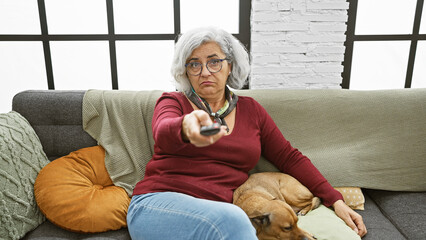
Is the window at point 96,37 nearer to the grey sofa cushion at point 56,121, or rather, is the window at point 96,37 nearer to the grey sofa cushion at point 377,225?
the grey sofa cushion at point 56,121

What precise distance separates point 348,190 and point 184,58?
3.61ft

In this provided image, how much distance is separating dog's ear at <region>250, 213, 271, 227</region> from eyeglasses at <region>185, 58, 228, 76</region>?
26.4 inches

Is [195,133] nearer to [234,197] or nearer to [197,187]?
[197,187]

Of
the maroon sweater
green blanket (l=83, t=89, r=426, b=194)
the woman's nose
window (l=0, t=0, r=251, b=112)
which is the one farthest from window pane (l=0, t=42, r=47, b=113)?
the woman's nose

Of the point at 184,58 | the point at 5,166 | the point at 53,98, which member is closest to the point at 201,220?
the point at 184,58

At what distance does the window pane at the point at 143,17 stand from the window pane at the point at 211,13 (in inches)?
4.2

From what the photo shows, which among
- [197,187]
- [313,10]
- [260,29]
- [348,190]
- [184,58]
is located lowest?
[348,190]

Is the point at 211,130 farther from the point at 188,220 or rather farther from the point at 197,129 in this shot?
the point at 188,220

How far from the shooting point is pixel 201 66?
A: 1382 mm

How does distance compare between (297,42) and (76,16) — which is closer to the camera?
(297,42)

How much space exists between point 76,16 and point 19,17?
41cm

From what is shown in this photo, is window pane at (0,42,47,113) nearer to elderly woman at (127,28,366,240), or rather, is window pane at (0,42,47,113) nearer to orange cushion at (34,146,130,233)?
orange cushion at (34,146,130,233)

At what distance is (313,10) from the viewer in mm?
1964

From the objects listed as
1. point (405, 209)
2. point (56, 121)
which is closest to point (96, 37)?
point (56, 121)
